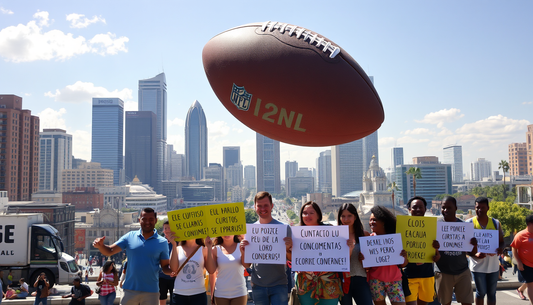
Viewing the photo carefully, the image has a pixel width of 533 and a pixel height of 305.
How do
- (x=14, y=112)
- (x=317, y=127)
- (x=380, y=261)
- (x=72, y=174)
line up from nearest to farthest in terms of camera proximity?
(x=380, y=261)
(x=317, y=127)
(x=14, y=112)
(x=72, y=174)

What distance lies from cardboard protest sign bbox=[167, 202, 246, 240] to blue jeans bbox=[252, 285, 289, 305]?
710mm

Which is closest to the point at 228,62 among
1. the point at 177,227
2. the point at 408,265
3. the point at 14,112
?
the point at 177,227

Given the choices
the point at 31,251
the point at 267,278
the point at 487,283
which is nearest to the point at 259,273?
the point at 267,278

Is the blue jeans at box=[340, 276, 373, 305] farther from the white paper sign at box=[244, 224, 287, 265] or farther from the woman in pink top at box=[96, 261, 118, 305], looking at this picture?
the woman in pink top at box=[96, 261, 118, 305]

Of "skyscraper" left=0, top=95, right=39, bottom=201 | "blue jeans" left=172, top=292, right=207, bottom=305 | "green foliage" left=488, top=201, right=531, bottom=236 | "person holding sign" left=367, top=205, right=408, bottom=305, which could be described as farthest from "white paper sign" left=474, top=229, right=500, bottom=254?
"skyscraper" left=0, top=95, right=39, bottom=201

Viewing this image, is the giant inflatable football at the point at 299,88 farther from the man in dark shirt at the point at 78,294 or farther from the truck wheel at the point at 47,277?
the truck wheel at the point at 47,277

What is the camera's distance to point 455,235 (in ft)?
16.0

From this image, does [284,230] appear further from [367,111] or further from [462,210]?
[462,210]

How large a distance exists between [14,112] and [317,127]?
87.7m

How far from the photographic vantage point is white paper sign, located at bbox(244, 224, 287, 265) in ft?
13.9

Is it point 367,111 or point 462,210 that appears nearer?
point 367,111

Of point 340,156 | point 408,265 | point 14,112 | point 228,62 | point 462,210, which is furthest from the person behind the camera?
point 340,156

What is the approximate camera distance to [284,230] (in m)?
4.28

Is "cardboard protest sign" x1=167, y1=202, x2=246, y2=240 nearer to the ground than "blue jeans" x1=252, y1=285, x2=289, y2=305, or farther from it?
farther from it
